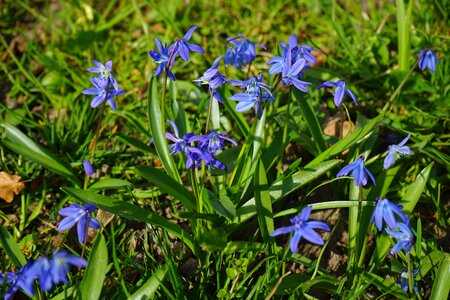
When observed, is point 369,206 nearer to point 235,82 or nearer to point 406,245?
point 406,245

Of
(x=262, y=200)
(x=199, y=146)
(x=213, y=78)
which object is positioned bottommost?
(x=262, y=200)

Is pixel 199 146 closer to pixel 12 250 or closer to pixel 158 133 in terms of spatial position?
pixel 158 133

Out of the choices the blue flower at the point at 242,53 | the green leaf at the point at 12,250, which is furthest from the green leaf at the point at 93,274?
the blue flower at the point at 242,53

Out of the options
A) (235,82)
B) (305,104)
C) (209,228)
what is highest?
(235,82)

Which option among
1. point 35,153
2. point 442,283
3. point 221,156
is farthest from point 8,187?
point 442,283

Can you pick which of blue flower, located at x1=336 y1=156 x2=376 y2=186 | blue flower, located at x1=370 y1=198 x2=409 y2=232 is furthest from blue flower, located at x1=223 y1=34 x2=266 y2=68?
blue flower, located at x1=370 y1=198 x2=409 y2=232

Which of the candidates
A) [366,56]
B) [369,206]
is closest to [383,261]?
[369,206]
